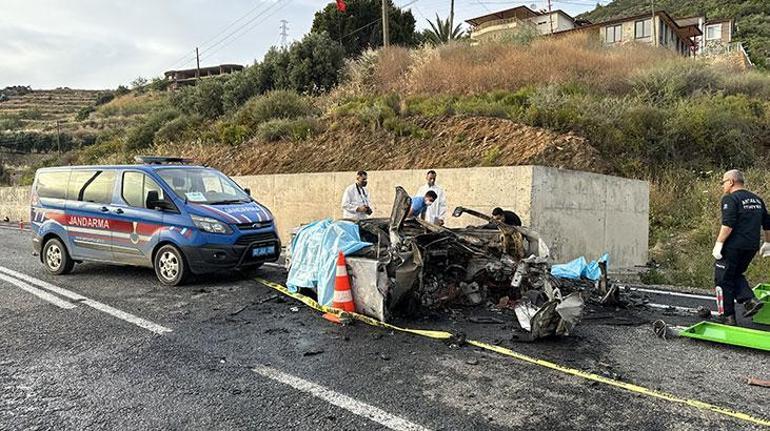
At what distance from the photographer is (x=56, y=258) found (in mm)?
8469

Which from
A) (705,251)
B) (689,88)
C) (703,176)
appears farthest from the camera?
(689,88)

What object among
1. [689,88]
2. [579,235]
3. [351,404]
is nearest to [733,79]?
[689,88]

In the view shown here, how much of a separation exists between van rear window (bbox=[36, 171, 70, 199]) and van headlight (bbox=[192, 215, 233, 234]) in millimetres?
2911

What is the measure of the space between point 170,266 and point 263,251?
1345mm

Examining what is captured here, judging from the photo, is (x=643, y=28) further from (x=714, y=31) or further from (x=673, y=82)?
(x=673, y=82)

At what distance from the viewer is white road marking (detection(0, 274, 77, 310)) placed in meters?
6.32

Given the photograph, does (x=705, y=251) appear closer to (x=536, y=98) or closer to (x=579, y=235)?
(x=579, y=235)

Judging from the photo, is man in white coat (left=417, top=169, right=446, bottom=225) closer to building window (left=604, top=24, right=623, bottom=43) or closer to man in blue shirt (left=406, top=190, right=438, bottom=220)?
man in blue shirt (left=406, top=190, right=438, bottom=220)

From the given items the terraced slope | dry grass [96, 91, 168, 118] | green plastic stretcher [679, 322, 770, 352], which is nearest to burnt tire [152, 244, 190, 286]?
green plastic stretcher [679, 322, 770, 352]

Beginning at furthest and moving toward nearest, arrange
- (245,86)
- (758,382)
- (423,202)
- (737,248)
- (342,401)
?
(245,86) < (423,202) < (737,248) < (758,382) < (342,401)

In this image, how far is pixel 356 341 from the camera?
15.8 feet

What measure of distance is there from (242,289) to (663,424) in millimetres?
5505

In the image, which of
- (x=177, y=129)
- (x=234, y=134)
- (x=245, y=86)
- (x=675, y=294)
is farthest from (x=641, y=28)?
(x=675, y=294)

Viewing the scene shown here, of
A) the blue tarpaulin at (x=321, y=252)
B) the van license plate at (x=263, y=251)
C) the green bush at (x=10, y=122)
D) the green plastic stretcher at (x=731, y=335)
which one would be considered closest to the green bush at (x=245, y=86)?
the van license plate at (x=263, y=251)
